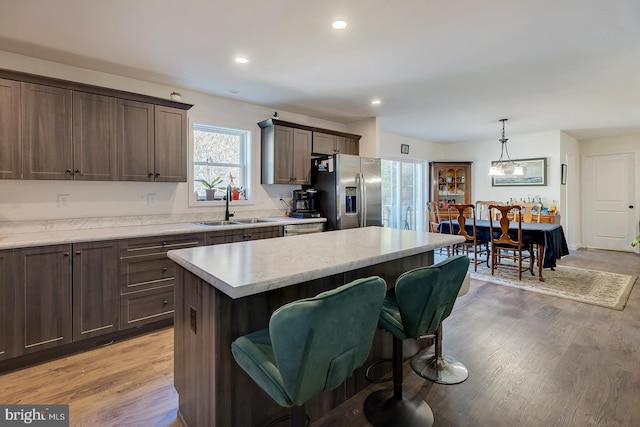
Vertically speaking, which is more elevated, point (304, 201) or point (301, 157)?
point (301, 157)

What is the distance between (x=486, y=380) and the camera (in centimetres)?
216

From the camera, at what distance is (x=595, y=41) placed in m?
2.64

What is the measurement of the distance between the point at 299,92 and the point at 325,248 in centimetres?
263

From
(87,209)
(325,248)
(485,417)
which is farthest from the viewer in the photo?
(87,209)

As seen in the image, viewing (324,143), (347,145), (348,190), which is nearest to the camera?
(348,190)

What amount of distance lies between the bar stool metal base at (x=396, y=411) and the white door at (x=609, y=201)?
7.61 m

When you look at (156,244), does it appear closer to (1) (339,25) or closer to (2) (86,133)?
(2) (86,133)

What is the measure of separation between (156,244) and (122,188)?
910 mm

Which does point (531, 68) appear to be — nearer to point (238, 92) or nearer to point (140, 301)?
point (238, 92)

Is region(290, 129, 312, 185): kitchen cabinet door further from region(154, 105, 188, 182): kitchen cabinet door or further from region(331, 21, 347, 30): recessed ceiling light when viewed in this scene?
region(331, 21, 347, 30): recessed ceiling light

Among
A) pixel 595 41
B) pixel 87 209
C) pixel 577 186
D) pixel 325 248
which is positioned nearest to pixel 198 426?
pixel 325 248

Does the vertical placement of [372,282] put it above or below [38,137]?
below

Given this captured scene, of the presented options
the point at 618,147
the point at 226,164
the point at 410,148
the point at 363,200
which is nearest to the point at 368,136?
the point at 363,200

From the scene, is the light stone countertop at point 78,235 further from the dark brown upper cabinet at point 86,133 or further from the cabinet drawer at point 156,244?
the dark brown upper cabinet at point 86,133
